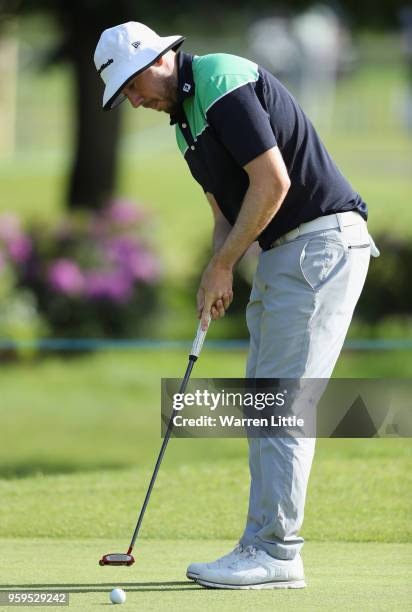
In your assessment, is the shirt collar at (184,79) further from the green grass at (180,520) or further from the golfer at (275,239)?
the green grass at (180,520)

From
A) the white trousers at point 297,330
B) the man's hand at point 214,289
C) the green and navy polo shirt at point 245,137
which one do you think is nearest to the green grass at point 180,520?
the white trousers at point 297,330

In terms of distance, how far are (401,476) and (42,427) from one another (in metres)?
5.06

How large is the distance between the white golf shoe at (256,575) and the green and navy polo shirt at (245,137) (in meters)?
1.14

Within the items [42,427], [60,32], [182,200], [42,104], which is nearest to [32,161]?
[182,200]

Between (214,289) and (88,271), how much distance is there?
911cm

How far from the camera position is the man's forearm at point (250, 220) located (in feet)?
14.3

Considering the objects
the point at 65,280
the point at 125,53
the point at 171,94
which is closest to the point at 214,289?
the point at 171,94

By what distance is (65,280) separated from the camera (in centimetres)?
1342

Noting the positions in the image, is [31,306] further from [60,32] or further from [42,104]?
[42,104]

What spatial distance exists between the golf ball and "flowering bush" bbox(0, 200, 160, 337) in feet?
30.5

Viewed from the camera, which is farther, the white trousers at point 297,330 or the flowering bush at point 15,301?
the flowering bush at point 15,301

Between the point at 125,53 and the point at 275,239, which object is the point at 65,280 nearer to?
the point at 275,239

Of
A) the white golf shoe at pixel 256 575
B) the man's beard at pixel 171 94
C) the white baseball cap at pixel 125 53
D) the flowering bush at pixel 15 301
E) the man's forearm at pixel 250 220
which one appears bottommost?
the white golf shoe at pixel 256 575

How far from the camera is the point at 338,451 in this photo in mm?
7730
